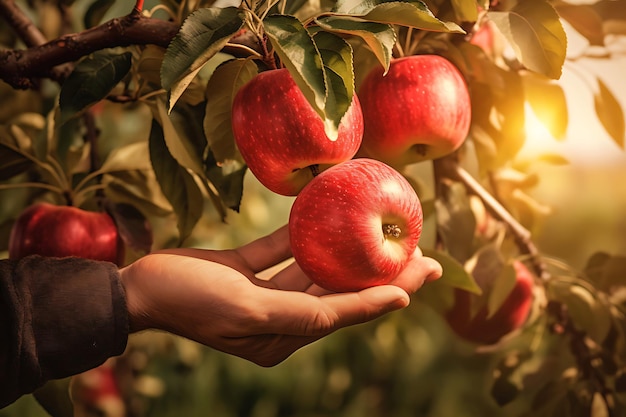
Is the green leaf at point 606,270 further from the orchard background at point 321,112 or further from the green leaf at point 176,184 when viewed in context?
the green leaf at point 176,184

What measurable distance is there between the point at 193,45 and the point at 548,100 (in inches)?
22.0

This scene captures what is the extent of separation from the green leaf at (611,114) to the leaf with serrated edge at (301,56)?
1.85ft

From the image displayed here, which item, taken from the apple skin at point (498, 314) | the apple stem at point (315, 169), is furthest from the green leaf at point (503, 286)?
the apple stem at point (315, 169)

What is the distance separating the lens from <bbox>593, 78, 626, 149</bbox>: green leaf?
3.14ft

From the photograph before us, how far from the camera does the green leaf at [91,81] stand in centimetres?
78

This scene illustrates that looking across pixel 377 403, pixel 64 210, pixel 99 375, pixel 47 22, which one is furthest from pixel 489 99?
pixel 377 403

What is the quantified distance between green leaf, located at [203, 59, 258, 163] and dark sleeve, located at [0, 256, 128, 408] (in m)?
0.18

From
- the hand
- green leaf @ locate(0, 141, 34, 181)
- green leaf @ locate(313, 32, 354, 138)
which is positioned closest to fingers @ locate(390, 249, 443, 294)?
the hand

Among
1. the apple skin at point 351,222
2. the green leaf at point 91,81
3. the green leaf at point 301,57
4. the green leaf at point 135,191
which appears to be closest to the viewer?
the green leaf at point 301,57

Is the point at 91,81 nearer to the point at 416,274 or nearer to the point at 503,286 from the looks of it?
the point at 416,274

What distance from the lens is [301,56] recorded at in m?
0.57

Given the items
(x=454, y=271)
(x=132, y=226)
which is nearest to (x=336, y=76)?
(x=454, y=271)

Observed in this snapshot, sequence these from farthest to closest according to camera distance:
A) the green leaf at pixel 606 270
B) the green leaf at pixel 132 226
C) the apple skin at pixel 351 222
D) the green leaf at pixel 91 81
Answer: the green leaf at pixel 606 270 → the green leaf at pixel 132 226 → the green leaf at pixel 91 81 → the apple skin at pixel 351 222

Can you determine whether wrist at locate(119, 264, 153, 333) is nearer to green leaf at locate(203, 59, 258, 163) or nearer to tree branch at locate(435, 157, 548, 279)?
green leaf at locate(203, 59, 258, 163)
